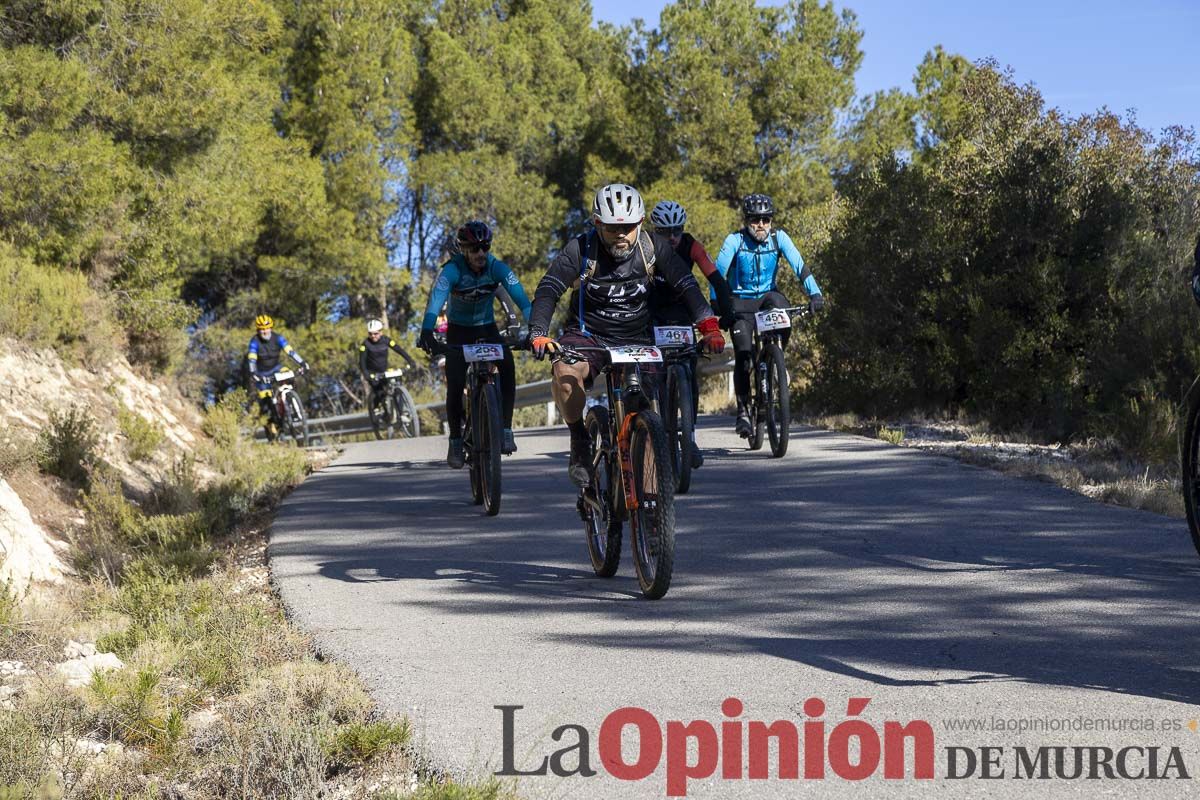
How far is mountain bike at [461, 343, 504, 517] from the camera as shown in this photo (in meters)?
10.7

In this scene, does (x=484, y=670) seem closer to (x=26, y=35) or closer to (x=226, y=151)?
(x=26, y=35)

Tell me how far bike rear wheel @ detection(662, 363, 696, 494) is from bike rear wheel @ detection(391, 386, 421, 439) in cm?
1216

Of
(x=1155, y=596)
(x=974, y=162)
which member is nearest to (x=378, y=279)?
(x=974, y=162)

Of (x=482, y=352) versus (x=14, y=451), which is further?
(x=14, y=451)

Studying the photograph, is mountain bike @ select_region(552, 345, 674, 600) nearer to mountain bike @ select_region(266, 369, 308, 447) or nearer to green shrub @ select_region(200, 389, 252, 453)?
green shrub @ select_region(200, 389, 252, 453)

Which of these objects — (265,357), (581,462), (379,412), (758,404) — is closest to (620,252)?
(581,462)

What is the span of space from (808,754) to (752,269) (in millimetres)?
8499

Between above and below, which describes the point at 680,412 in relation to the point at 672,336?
below

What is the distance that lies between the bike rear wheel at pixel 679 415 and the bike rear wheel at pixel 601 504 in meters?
2.15

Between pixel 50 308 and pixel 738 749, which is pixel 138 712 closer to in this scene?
pixel 738 749

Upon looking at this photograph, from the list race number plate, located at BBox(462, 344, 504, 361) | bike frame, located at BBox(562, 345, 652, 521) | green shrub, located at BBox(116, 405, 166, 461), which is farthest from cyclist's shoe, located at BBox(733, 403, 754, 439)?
green shrub, located at BBox(116, 405, 166, 461)

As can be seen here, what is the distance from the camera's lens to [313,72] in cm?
3944

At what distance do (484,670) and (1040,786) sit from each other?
2502 mm

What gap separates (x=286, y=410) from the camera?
2177 cm
